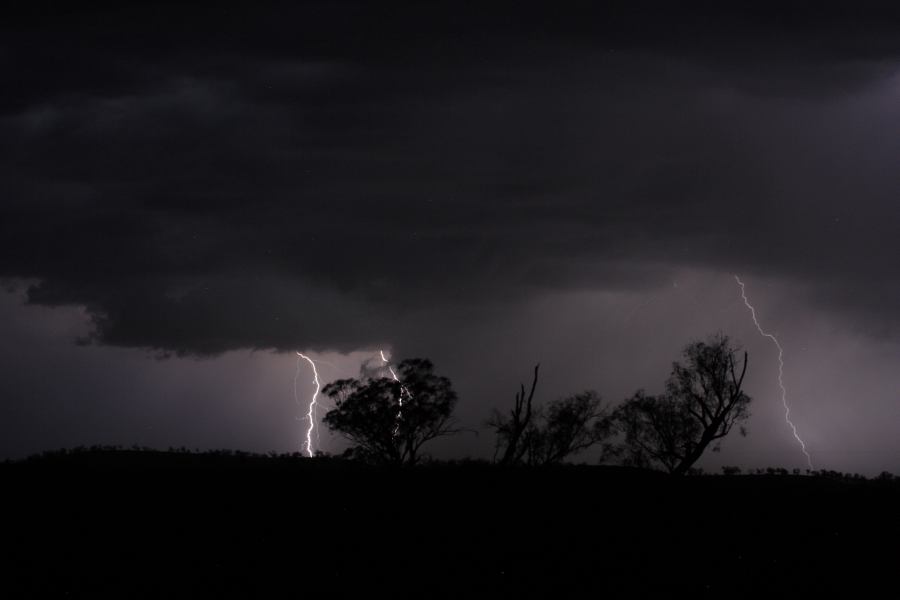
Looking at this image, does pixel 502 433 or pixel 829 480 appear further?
pixel 502 433

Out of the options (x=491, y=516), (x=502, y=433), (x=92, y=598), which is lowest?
(x=92, y=598)

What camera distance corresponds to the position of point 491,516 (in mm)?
35750

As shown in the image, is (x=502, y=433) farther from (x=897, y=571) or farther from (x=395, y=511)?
(x=897, y=571)

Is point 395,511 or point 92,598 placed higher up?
point 395,511

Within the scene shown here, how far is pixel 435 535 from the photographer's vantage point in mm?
33500

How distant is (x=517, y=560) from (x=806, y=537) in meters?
10.8

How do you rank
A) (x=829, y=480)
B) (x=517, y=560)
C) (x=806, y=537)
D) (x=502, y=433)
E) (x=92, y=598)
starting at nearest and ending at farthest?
(x=92, y=598) → (x=517, y=560) → (x=806, y=537) → (x=829, y=480) → (x=502, y=433)

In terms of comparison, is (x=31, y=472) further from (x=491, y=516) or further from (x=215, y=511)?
(x=491, y=516)

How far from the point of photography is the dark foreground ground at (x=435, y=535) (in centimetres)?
2877

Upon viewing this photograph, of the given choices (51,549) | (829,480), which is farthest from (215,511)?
(829,480)

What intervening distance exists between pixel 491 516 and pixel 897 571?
13074 mm

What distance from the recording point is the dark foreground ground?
94.4 ft

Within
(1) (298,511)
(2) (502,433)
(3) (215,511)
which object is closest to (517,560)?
(1) (298,511)

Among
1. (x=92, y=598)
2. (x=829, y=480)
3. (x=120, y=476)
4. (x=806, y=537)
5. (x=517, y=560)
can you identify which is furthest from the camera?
(x=829, y=480)
